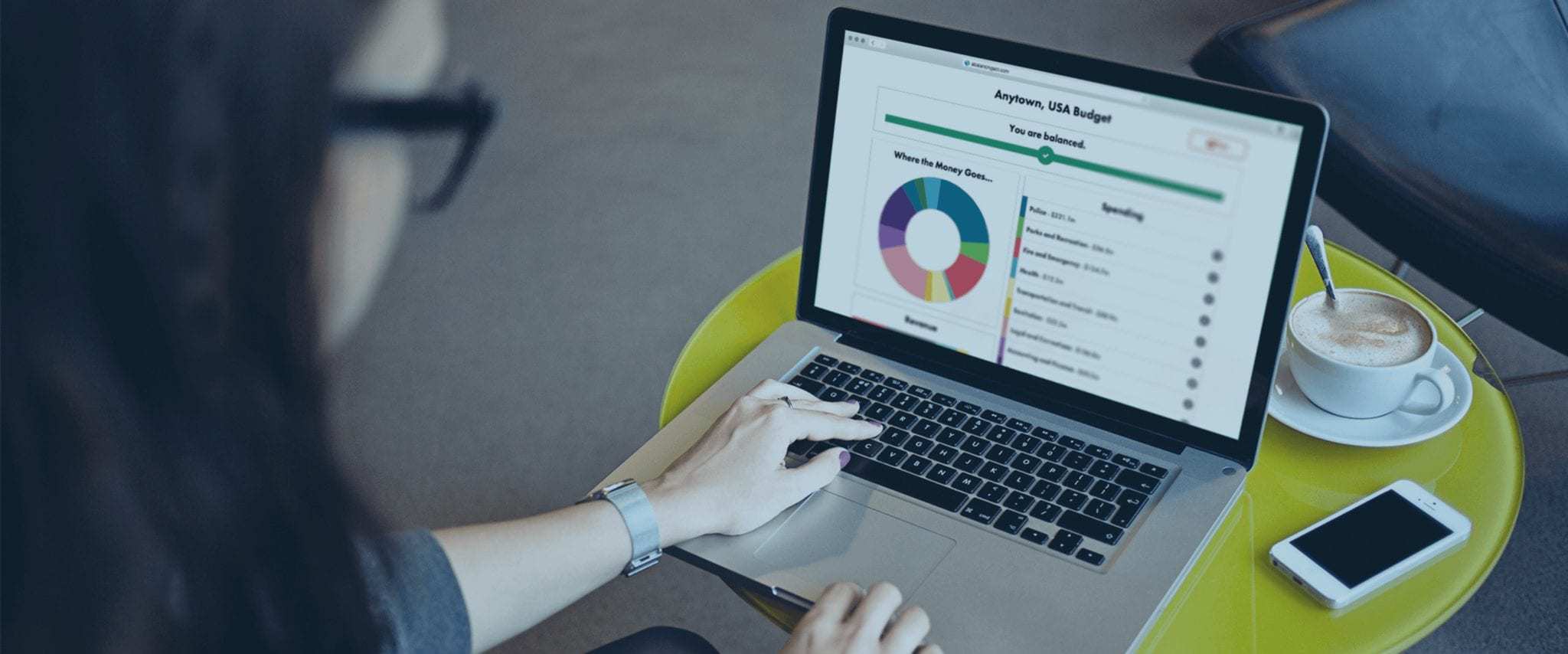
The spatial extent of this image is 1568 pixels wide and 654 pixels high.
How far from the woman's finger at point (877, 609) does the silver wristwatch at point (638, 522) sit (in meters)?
0.17

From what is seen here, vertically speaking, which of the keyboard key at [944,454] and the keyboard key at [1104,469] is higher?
the keyboard key at [1104,469]

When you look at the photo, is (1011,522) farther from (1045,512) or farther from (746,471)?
(746,471)

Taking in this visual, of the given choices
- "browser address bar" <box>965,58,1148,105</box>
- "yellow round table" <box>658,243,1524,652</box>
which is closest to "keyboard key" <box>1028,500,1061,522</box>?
"yellow round table" <box>658,243,1524,652</box>

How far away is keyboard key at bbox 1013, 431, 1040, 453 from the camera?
1.00m

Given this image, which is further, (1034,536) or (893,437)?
(893,437)

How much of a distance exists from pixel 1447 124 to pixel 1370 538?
1.05 metres

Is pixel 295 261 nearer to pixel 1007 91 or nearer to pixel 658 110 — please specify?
pixel 1007 91

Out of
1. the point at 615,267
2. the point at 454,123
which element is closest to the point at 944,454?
the point at 615,267

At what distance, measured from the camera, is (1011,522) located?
3.06 feet

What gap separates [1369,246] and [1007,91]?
1.59 m

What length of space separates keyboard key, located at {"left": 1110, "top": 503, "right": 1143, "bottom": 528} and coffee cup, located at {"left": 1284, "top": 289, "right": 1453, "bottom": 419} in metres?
0.23

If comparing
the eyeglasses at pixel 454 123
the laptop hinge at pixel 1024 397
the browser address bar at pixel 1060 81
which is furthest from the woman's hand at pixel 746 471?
the eyeglasses at pixel 454 123

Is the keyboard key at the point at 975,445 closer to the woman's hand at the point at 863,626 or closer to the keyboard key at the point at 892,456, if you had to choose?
the keyboard key at the point at 892,456

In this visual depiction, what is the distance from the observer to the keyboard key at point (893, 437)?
40.4 inches
